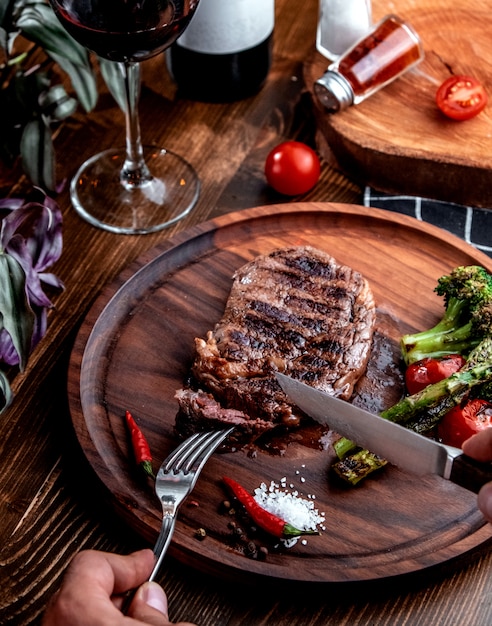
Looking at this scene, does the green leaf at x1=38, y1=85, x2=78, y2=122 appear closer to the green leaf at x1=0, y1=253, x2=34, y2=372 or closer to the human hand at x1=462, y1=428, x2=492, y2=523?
the green leaf at x1=0, y1=253, x2=34, y2=372

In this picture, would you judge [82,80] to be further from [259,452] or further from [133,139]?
[259,452]

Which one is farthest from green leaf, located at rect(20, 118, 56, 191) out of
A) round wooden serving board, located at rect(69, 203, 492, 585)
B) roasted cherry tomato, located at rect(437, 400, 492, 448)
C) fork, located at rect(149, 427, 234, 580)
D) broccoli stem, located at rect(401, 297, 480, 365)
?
roasted cherry tomato, located at rect(437, 400, 492, 448)

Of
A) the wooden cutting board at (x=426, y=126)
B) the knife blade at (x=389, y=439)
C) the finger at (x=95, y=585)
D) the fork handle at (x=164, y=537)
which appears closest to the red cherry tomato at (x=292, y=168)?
the wooden cutting board at (x=426, y=126)

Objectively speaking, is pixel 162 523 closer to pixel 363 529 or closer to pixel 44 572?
pixel 44 572

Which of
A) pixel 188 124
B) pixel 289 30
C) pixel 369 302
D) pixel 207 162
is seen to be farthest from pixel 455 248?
pixel 289 30

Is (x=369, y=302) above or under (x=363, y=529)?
above

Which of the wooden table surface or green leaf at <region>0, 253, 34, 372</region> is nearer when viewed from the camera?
the wooden table surface
